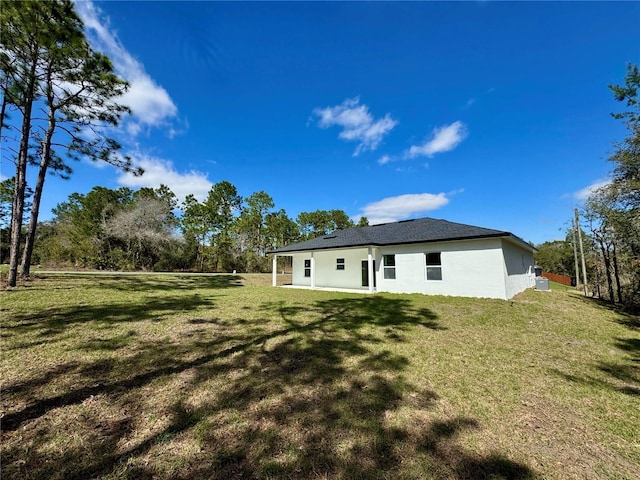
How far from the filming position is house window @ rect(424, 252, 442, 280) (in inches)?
445

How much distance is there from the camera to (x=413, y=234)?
12711 mm

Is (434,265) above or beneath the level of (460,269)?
above

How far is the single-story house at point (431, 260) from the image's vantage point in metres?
10.1

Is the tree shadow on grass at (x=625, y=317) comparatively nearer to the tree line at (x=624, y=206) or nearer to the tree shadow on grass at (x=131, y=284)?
the tree line at (x=624, y=206)

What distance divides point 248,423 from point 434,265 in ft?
35.0

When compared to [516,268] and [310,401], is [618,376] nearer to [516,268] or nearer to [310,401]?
[310,401]

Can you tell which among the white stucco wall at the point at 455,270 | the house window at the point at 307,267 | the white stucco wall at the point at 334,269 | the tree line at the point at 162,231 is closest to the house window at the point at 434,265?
the white stucco wall at the point at 455,270

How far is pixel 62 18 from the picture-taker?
8.07 metres

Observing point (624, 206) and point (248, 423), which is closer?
point (248, 423)

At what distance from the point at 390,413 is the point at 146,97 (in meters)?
13.2

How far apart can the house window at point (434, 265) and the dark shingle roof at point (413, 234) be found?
0.77 meters

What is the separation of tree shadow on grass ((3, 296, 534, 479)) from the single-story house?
7.86m

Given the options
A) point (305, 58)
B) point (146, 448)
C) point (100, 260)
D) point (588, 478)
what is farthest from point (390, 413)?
point (100, 260)

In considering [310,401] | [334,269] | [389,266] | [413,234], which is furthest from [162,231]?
[310,401]
